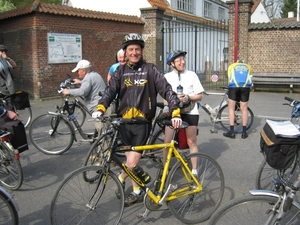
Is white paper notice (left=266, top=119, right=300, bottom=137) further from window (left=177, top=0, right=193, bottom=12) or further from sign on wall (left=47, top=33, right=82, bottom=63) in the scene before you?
window (left=177, top=0, right=193, bottom=12)

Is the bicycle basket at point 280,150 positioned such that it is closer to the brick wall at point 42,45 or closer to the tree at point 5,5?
the brick wall at point 42,45

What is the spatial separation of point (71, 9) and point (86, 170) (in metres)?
11.6

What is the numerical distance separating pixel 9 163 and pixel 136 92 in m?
2.13

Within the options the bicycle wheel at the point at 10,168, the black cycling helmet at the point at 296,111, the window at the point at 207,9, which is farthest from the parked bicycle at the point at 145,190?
the window at the point at 207,9

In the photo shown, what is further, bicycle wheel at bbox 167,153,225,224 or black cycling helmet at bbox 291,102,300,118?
black cycling helmet at bbox 291,102,300,118

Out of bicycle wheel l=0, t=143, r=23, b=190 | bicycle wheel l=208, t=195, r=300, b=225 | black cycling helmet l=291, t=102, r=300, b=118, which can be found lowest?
bicycle wheel l=0, t=143, r=23, b=190

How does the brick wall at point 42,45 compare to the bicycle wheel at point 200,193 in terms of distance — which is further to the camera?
the brick wall at point 42,45

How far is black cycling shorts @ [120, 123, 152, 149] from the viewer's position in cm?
355

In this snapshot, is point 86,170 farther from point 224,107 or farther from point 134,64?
point 224,107

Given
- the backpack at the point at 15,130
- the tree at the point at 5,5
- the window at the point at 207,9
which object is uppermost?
the window at the point at 207,9

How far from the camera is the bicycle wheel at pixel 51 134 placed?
5938 millimetres

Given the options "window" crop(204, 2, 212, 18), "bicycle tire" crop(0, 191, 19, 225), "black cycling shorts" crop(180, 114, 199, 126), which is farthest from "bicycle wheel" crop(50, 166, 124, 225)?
"window" crop(204, 2, 212, 18)

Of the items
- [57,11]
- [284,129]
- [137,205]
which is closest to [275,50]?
[57,11]

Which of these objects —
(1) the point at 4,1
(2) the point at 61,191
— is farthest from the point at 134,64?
(1) the point at 4,1
